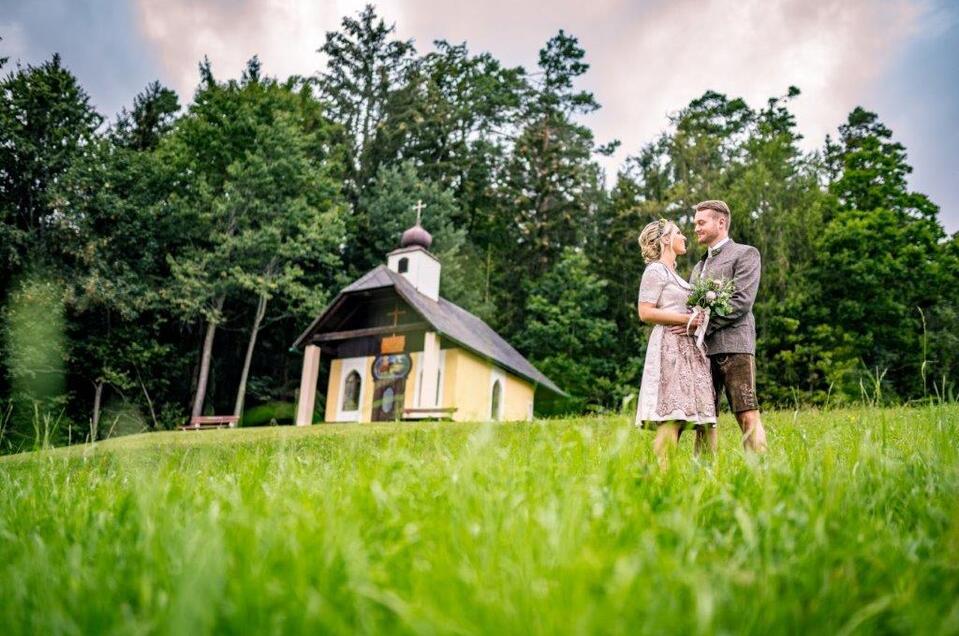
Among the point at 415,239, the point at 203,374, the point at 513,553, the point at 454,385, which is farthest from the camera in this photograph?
the point at 203,374

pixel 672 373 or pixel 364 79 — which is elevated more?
pixel 364 79

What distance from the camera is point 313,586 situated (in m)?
1.54

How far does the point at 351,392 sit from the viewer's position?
23.1 meters

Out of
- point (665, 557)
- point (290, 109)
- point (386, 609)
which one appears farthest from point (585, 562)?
point (290, 109)

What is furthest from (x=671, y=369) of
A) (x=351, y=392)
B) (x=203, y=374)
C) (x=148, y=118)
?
(x=148, y=118)

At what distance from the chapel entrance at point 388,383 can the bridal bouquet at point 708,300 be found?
17.1m

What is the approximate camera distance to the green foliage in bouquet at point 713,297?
4805 mm

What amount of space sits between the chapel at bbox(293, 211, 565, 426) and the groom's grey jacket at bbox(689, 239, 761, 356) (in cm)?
1520

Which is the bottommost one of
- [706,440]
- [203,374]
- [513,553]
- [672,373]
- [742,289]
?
[513,553]

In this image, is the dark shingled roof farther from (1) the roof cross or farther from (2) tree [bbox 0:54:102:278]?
(2) tree [bbox 0:54:102:278]

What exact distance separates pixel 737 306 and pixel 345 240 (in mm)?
27783

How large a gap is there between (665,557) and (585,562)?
231 millimetres

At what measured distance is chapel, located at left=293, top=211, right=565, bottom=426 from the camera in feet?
69.8

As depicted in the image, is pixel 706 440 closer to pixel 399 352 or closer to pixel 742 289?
pixel 742 289
